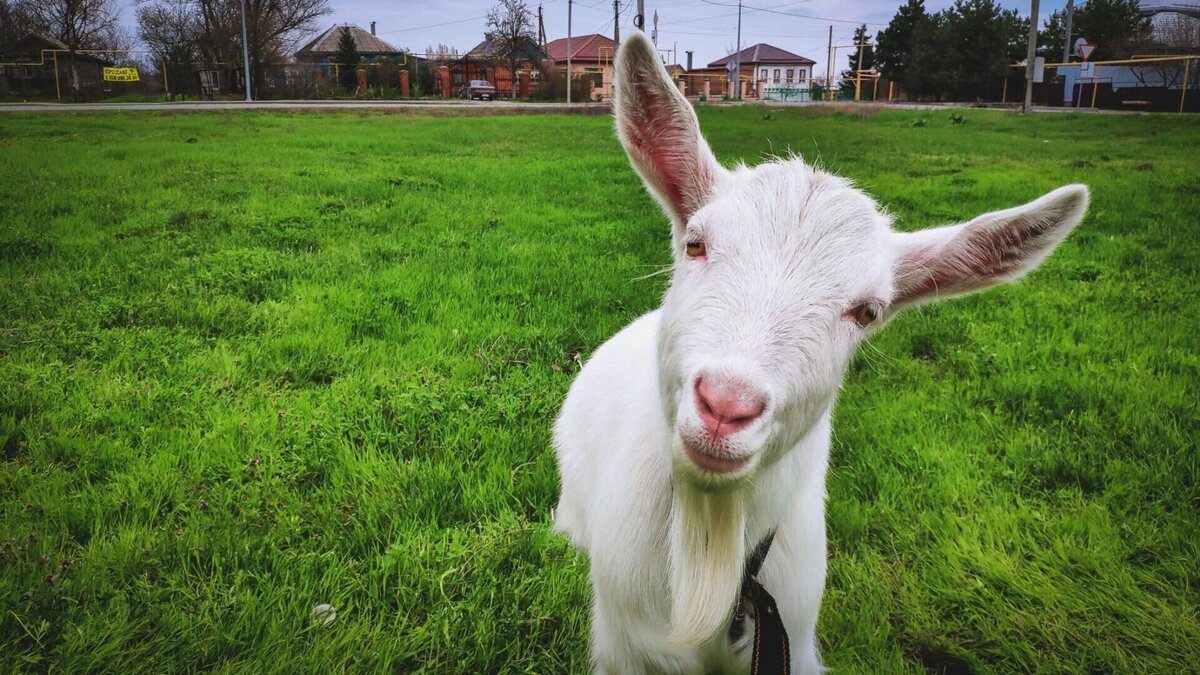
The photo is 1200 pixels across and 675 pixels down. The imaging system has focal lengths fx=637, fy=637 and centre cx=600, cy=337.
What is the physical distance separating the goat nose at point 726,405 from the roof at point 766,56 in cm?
7099

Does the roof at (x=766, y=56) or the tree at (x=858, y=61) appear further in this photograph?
the roof at (x=766, y=56)

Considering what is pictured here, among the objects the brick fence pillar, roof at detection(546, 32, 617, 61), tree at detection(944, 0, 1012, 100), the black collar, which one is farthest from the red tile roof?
the black collar

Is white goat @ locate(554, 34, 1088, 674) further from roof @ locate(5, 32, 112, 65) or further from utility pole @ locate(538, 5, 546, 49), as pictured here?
utility pole @ locate(538, 5, 546, 49)

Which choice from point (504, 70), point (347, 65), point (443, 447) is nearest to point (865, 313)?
point (443, 447)

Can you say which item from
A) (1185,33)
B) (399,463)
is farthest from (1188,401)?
(1185,33)

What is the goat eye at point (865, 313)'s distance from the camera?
1538 mm

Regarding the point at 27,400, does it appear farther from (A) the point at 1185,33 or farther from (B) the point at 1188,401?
(A) the point at 1185,33

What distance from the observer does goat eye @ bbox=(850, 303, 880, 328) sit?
154cm

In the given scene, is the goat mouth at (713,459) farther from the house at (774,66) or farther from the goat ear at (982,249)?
the house at (774,66)

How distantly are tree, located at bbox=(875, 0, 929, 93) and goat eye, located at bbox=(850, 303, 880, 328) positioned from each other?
1750 inches

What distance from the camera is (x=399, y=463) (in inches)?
109

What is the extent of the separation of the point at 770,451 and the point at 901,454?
1.93m

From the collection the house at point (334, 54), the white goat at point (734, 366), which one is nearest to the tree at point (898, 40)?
the house at point (334, 54)

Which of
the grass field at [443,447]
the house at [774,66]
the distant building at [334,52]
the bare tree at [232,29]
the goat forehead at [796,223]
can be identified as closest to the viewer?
the goat forehead at [796,223]
